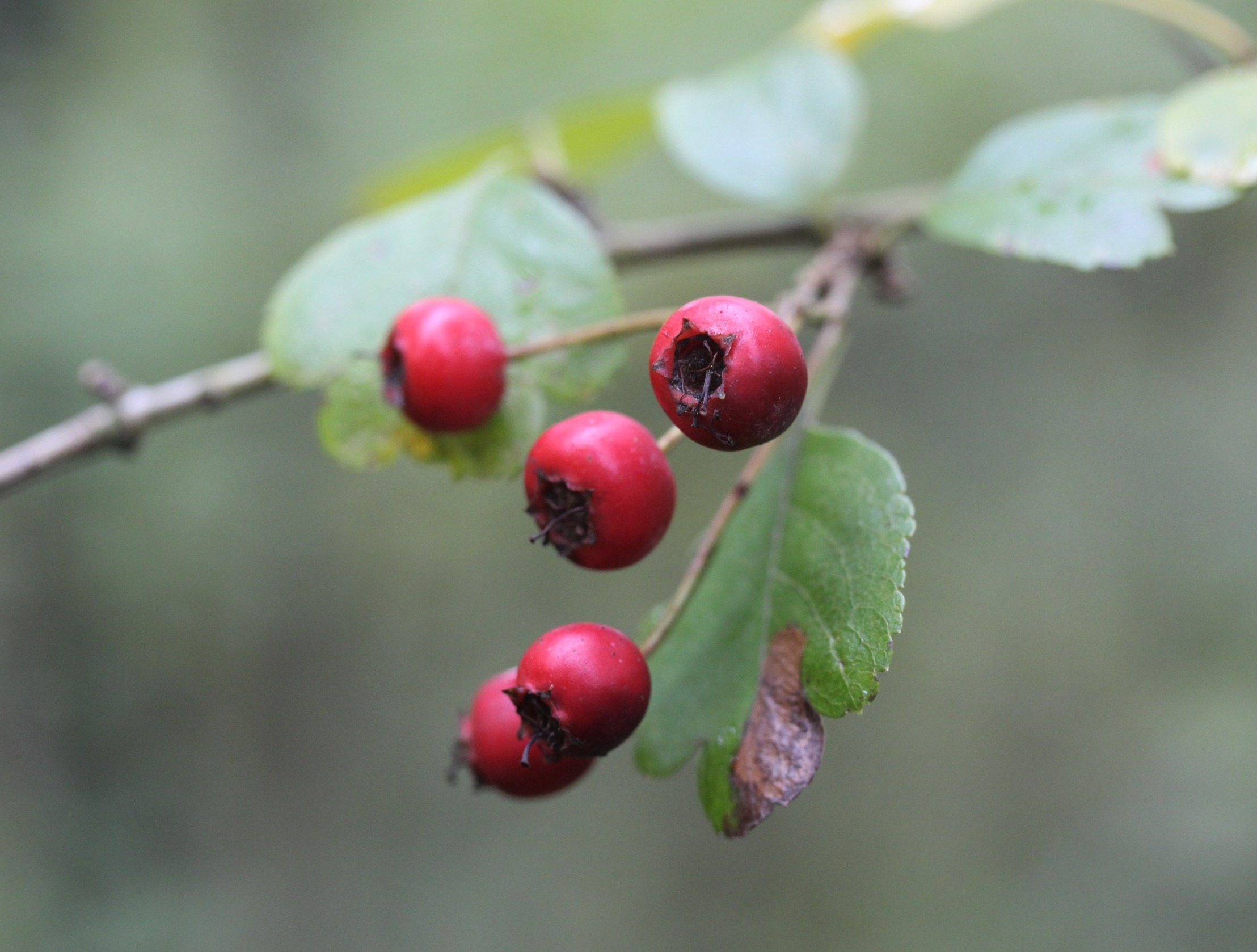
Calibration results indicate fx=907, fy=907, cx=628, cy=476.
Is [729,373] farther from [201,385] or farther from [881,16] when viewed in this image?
[881,16]

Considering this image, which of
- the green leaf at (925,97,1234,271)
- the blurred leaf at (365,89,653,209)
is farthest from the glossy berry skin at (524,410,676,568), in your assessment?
the blurred leaf at (365,89,653,209)

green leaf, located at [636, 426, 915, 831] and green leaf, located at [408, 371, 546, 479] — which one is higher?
green leaf, located at [408, 371, 546, 479]

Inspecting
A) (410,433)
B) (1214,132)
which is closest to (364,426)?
(410,433)

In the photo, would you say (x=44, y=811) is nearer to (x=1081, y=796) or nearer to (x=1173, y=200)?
(x=1081, y=796)

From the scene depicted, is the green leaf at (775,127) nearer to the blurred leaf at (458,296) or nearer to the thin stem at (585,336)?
the blurred leaf at (458,296)

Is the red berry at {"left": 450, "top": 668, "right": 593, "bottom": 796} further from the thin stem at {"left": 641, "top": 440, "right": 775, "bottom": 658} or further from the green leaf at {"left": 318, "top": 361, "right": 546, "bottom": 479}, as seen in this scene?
the green leaf at {"left": 318, "top": 361, "right": 546, "bottom": 479}

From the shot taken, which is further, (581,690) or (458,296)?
(458,296)

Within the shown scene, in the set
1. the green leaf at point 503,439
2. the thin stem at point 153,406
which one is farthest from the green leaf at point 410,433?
the thin stem at point 153,406
